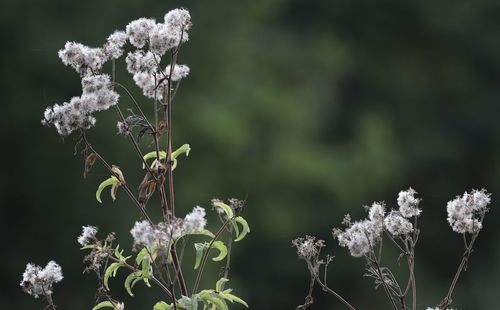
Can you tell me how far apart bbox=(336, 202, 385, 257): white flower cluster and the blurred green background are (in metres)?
7.31

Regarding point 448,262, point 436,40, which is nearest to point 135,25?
point 448,262

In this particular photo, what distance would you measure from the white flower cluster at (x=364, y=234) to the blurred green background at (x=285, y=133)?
7312 mm

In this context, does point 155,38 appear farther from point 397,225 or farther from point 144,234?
point 397,225

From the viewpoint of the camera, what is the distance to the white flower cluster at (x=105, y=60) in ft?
6.40

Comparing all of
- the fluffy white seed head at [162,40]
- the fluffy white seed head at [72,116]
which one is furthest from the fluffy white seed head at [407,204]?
the fluffy white seed head at [72,116]

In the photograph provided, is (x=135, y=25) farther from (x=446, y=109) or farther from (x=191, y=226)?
(x=446, y=109)

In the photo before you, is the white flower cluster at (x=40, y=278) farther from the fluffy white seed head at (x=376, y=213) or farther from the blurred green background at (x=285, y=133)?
the blurred green background at (x=285, y=133)

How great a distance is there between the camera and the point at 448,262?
14508mm

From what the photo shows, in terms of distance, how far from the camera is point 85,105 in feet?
6.38

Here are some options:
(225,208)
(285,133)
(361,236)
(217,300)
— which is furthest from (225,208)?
(285,133)

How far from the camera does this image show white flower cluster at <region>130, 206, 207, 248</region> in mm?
1755

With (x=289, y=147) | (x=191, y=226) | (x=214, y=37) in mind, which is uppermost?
(x=214, y=37)

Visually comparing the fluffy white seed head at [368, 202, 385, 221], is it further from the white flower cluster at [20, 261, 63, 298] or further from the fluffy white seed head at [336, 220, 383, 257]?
the white flower cluster at [20, 261, 63, 298]

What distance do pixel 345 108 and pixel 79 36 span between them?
19.0ft
